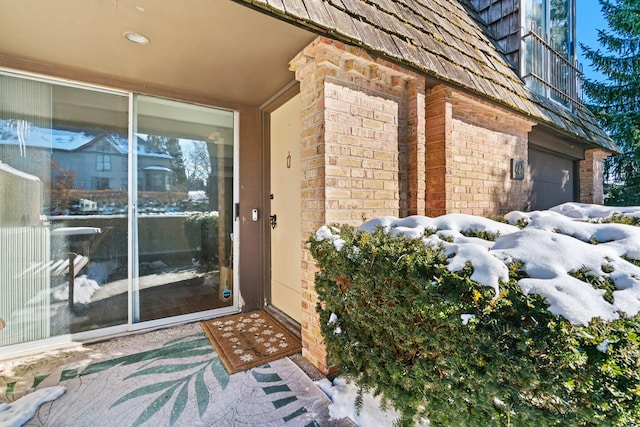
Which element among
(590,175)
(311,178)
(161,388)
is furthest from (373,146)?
(590,175)

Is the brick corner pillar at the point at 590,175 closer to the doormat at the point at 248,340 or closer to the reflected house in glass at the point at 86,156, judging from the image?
the doormat at the point at 248,340

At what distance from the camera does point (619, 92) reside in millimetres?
8688

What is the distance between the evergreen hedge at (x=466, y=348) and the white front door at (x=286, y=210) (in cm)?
135

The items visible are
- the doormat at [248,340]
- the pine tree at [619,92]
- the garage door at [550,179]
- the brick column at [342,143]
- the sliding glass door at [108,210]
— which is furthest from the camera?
the pine tree at [619,92]

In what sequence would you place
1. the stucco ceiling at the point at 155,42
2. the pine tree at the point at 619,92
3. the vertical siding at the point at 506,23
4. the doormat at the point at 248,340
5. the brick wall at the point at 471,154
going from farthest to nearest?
the pine tree at the point at 619,92 < the vertical siding at the point at 506,23 < the brick wall at the point at 471,154 < the doormat at the point at 248,340 < the stucco ceiling at the point at 155,42

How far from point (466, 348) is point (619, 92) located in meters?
12.3

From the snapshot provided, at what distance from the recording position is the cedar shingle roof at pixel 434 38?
1971 mm

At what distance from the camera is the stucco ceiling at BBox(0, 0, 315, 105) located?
1.90 metres

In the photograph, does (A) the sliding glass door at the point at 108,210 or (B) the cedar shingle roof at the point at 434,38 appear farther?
(A) the sliding glass door at the point at 108,210

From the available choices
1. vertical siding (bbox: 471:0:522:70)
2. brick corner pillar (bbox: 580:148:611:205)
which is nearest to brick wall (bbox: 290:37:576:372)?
vertical siding (bbox: 471:0:522:70)

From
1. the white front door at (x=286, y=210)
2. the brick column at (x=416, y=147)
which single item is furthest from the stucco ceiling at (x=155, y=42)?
the brick column at (x=416, y=147)

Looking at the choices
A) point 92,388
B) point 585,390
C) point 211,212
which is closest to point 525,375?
point 585,390

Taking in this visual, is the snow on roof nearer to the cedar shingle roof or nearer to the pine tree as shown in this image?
the cedar shingle roof

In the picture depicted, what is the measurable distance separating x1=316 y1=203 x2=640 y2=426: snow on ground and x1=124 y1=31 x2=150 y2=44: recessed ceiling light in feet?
7.10
